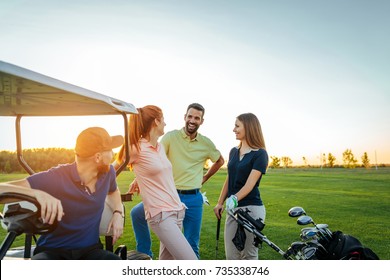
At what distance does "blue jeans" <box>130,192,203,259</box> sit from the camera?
3580mm

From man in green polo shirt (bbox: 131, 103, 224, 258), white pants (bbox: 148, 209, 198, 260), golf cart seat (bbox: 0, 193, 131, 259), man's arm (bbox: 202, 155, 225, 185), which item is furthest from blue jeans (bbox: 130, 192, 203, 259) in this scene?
golf cart seat (bbox: 0, 193, 131, 259)

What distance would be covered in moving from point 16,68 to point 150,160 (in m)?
1.03

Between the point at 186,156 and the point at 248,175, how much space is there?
806 millimetres

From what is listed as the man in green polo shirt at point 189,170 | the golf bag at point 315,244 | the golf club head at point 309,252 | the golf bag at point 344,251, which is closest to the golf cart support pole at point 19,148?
the man in green polo shirt at point 189,170

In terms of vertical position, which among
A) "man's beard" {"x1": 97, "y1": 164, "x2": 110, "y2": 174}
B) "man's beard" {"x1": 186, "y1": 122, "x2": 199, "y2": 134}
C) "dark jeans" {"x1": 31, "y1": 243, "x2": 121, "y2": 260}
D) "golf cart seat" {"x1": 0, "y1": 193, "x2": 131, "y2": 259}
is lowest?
"dark jeans" {"x1": 31, "y1": 243, "x2": 121, "y2": 260}

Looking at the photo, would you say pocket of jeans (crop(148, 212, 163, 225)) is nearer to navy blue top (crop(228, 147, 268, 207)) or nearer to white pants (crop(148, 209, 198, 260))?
white pants (crop(148, 209, 198, 260))

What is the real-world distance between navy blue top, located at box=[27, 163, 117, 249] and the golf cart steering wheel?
220mm

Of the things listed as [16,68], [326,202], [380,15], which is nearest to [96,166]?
[16,68]

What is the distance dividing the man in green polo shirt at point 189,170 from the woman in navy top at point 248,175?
0.55 metres

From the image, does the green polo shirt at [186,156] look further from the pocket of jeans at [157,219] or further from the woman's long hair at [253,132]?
the pocket of jeans at [157,219]

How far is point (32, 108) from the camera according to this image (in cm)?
269

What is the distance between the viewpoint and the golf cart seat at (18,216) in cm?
176

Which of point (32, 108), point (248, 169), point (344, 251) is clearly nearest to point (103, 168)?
point (32, 108)

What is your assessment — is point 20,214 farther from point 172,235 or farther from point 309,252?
point 309,252
